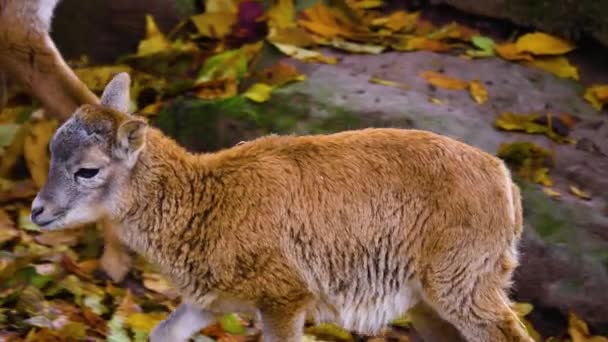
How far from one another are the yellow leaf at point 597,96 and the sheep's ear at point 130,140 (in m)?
4.12

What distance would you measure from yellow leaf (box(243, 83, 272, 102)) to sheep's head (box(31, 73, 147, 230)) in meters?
2.60

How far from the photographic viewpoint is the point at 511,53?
8680 millimetres

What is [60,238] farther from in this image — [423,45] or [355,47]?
[423,45]

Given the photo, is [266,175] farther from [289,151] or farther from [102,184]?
[102,184]

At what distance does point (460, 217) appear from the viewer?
536 cm

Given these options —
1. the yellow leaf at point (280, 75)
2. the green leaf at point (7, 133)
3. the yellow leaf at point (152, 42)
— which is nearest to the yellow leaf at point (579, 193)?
the yellow leaf at point (280, 75)

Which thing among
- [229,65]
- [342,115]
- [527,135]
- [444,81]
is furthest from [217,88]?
[527,135]

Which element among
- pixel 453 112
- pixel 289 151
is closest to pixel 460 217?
pixel 289 151

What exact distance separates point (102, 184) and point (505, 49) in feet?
14.3

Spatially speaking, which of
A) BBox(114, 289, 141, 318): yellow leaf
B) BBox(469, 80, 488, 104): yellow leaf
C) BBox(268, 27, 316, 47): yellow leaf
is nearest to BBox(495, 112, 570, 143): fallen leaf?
BBox(469, 80, 488, 104): yellow leaf

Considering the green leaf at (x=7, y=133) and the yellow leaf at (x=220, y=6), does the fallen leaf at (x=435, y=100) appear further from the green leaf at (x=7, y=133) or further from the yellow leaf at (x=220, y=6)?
the green leaf at (x=7, y=133)

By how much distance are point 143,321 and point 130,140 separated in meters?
1.48

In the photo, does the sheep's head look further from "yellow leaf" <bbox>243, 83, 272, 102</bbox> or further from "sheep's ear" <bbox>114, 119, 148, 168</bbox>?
"yellow leaf" <bbox>243, 83, 272, 102</bbox>

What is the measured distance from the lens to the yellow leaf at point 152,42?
8.91m
